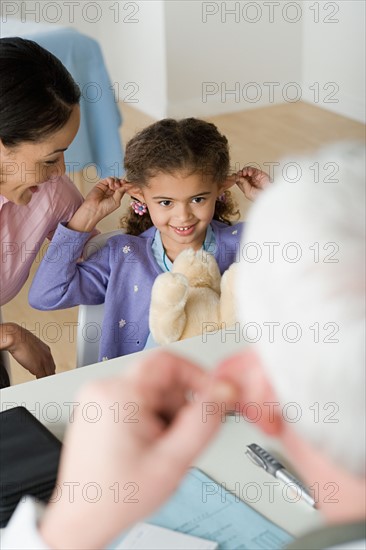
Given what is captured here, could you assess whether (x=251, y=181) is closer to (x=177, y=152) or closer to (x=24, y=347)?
(x=177, y=152)

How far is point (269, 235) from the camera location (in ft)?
1.38

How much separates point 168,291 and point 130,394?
1.24 meters

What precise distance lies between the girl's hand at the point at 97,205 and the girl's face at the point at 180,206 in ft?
0.33

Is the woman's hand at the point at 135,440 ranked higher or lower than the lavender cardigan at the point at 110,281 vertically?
higher

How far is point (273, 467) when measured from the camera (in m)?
1.15

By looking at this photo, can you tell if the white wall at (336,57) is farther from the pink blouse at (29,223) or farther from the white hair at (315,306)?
the white hair at (315,306)

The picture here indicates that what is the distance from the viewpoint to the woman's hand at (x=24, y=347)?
1732 mm

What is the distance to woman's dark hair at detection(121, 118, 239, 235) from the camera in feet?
5.96
